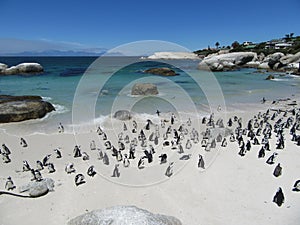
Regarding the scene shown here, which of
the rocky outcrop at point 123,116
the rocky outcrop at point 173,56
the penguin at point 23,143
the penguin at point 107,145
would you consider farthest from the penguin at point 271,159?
the rocky outcrop at point 173,56

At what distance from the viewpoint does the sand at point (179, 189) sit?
826 centimetres

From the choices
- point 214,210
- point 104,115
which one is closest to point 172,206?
point 214,210

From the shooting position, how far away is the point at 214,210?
849 cm

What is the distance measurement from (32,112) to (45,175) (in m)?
10.0

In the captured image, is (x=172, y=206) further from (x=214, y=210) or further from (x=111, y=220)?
(x=111, y=220)

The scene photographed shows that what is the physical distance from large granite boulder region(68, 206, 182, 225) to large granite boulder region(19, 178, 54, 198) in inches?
95.0

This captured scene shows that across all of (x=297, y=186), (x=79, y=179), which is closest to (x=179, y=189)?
(x=79, y=179)

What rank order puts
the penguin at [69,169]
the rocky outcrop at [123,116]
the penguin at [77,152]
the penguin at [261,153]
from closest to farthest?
the penguin at [69,169]
the penguin at [261,153]
the penguin at [77,152]
the rocky outcrop at [123,116]

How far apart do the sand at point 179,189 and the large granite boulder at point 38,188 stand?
7.0 inches

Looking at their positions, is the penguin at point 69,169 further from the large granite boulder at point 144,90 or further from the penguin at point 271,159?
the large granite boulder at point 144,90

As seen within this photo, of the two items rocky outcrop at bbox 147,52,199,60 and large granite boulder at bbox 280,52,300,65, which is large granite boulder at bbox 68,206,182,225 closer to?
large granite boulder at bbox 280,52,300,65

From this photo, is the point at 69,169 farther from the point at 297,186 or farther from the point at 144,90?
the point at 144,90

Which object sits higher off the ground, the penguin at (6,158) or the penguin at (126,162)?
the penguin at (126,162)

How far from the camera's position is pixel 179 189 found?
9781 mm
